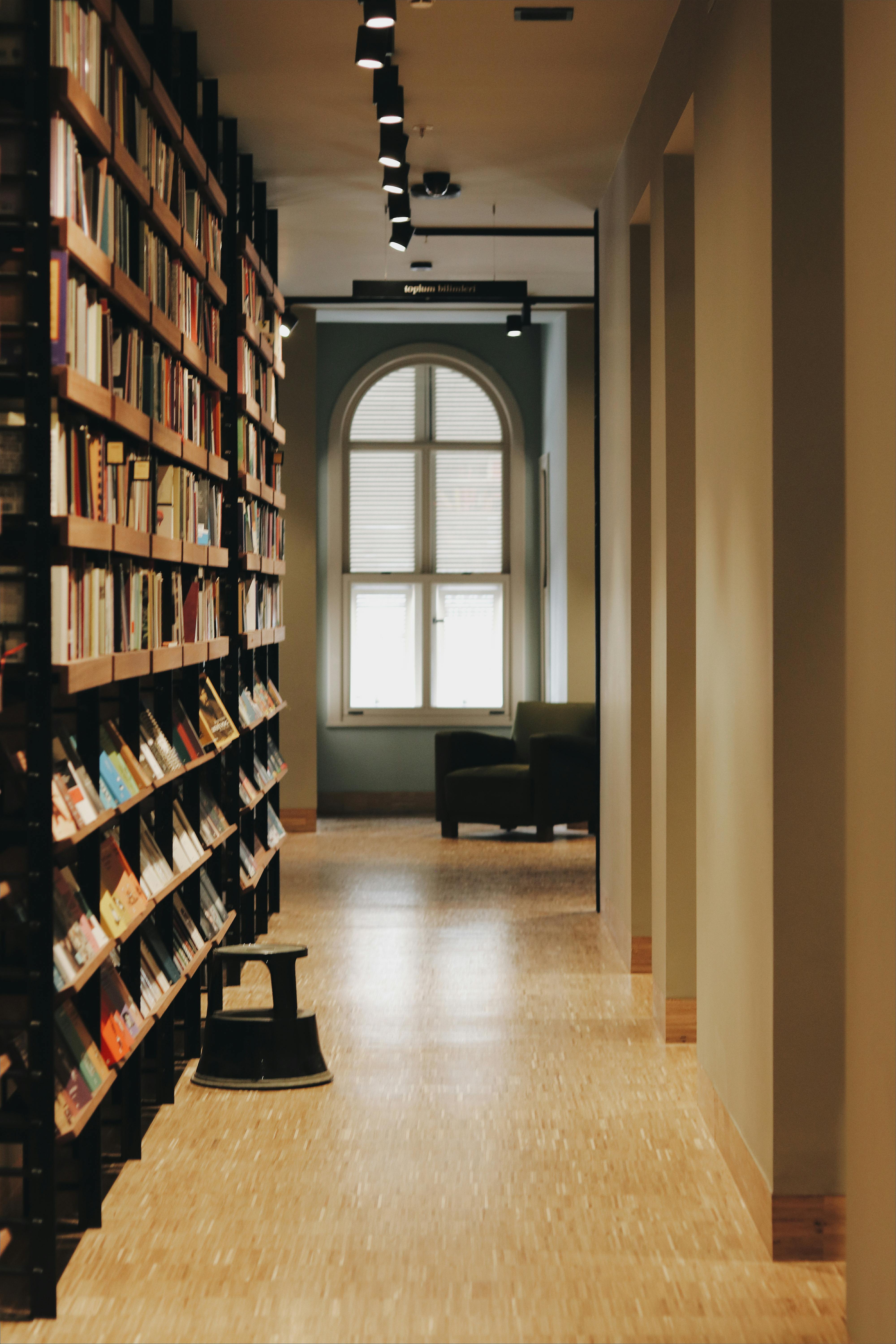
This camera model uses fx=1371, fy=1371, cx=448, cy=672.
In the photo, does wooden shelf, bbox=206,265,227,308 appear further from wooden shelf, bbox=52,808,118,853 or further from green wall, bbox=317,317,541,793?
green wall, bbox=317,317,541,793

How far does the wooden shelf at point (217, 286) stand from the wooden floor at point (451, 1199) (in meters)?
2.75

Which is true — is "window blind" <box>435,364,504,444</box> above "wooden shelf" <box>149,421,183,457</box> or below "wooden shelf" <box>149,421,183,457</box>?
above

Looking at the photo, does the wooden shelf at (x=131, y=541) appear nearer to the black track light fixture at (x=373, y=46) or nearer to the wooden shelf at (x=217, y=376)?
the wooden shelf at (x=217, y=376)

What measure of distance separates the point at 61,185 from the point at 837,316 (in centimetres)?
177

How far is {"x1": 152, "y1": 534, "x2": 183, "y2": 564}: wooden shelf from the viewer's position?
392 centimetres

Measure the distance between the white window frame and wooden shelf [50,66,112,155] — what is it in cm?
785

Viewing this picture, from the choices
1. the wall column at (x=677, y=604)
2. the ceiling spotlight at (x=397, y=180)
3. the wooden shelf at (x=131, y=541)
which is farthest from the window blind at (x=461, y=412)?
the wooden shelf at (x=131, y=541)

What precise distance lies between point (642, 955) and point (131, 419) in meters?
3.32

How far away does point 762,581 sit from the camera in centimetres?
326

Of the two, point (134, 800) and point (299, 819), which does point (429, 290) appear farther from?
point (134, 800)

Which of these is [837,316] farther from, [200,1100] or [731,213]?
[200,1100]

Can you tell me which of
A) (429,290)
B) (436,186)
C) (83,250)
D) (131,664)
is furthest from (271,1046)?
(429,290)

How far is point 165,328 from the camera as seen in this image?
13.5 feet

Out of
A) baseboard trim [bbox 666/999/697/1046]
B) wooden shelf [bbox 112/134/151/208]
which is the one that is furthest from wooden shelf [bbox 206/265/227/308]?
baseboard trim [bbox 666/999/697/1046]
